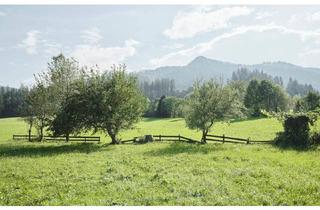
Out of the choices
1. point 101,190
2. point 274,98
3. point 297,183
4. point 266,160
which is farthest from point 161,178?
point 274,98

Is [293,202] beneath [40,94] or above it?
beneath

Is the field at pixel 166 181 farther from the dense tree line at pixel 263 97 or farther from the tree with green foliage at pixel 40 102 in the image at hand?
the dense tree line at pixel 263 97

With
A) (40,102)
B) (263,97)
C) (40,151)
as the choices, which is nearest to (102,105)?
(40,151)

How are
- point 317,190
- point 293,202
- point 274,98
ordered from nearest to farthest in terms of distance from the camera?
1. point 293,202
2. point 317,190
3. point 274,98

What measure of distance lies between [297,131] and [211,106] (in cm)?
1245

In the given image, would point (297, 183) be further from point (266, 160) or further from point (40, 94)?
point (40, 94)

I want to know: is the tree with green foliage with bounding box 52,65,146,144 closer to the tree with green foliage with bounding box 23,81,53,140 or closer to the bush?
the tree with green foliage with bounding box 23,81,53,140

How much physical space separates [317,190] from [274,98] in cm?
10722

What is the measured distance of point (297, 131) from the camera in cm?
4284

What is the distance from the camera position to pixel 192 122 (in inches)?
2042

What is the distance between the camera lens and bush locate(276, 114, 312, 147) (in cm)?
4203

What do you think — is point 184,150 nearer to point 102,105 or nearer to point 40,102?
point 102,105

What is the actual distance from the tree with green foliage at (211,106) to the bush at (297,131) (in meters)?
8.80

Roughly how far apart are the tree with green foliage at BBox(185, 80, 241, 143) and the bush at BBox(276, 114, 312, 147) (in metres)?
8.80
